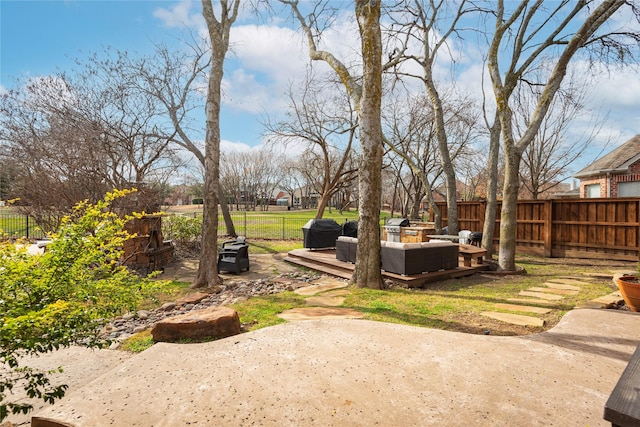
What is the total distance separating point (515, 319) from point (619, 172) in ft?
57.1

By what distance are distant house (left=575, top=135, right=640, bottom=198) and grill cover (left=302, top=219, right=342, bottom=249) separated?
1507 cm

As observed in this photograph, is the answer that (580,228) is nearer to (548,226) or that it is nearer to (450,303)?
(548,226)

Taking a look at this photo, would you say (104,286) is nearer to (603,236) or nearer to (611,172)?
(603,236)

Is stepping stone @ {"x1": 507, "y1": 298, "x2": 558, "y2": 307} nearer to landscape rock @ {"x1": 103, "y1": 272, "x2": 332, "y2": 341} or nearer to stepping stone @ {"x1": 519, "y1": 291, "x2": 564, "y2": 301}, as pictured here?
stepping stone @ {"x1": 519, "y1": 291, "x2": 564, "y2": 301}

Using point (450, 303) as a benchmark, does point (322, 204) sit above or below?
above

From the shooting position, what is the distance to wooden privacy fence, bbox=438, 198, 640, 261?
9445 mm

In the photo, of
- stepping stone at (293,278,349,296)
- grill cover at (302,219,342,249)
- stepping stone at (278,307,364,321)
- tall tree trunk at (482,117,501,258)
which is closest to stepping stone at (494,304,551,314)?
stepping stone at (278,307,364,321)

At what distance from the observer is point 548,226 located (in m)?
10.7

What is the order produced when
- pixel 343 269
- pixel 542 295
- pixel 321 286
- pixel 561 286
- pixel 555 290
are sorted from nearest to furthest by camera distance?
pixel 542 295
pixel 555 290
pixel 561 286
pixel 321 286
pixel 343 269

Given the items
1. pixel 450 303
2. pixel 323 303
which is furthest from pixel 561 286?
pixel 323 303

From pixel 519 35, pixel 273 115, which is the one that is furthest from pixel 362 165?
pixel 273 115

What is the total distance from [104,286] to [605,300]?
6.86 metres

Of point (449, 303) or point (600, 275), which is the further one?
point (600, 275)

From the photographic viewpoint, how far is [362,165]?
250 inches
